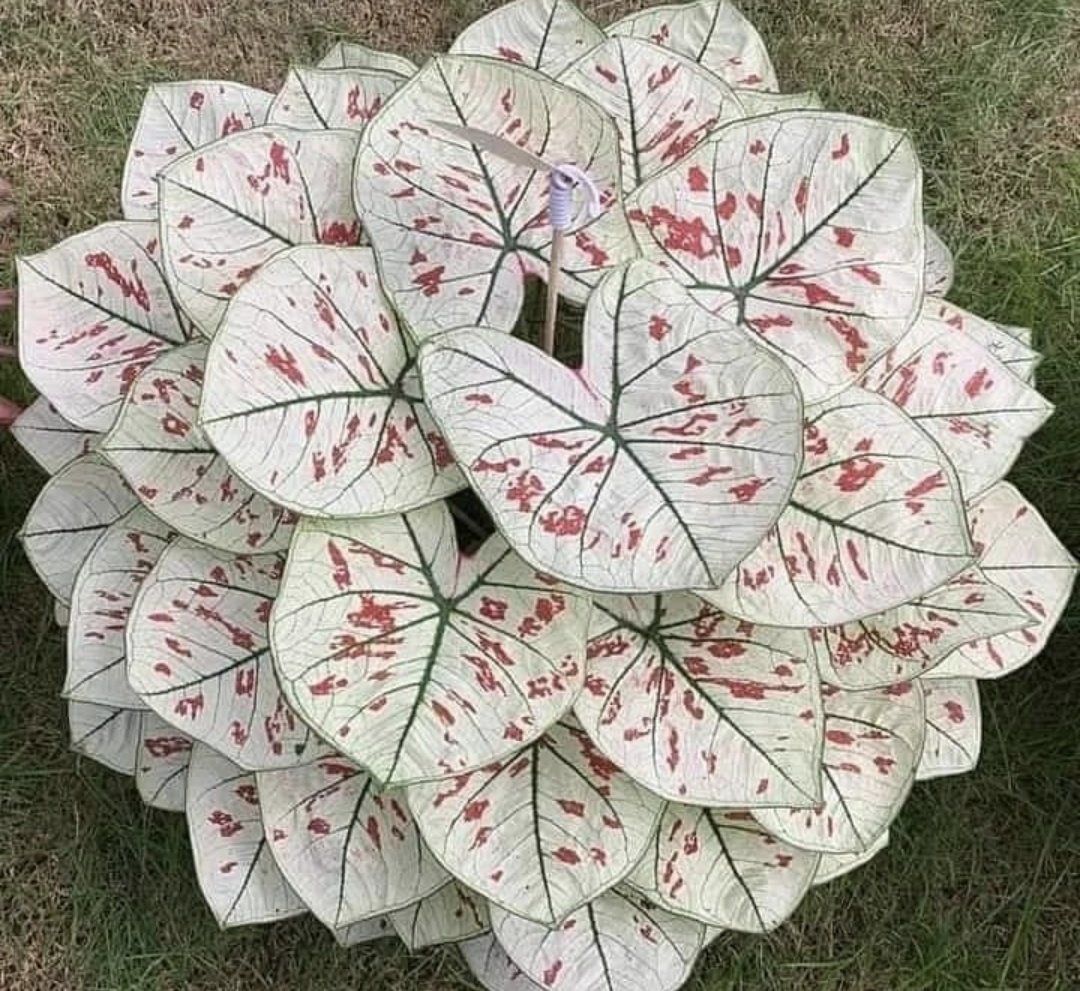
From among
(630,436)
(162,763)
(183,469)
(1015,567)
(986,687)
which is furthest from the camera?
(986,687)

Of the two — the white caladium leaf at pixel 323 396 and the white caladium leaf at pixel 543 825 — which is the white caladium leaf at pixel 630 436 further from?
the white caladium leaf at pixel 543 825

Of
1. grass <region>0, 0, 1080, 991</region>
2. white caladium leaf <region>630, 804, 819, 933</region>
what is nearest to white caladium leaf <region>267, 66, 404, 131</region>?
white caladium leaf <region>630, 804, 819, 933</region>

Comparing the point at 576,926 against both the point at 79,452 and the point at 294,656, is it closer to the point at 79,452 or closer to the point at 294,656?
the point at 294,656

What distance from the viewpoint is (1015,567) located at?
106 cm

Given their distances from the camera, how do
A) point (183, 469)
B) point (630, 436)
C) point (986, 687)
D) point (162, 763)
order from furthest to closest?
point (986, 687), point (162, 763), point (183, 469), point (630, 436)

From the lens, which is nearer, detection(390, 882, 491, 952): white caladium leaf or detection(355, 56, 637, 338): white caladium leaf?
detection(355, 56, 637, 338): white caladium leaf

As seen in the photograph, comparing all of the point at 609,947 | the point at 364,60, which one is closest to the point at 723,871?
the point at 609,947

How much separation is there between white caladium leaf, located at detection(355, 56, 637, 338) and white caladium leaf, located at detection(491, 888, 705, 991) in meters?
0.48

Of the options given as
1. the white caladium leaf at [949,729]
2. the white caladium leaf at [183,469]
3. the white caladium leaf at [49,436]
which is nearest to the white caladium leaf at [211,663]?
the white caladium leaf at [183,469]

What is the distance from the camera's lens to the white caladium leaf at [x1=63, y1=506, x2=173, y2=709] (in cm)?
103

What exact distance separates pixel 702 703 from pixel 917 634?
17 centimetres

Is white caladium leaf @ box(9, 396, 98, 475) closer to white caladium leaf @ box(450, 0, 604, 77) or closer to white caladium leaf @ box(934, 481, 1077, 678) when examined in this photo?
white caladium leaf @ box(450, 0, 604, 77)

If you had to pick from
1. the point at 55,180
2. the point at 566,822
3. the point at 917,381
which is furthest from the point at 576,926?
the point at 55,180

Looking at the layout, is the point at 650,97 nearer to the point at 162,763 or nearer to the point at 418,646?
the point at 418,646
